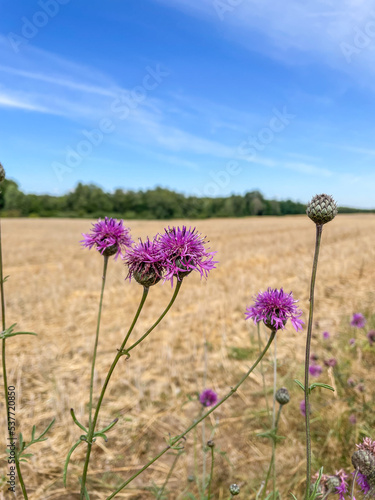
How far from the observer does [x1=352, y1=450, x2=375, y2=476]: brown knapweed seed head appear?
5.21ft

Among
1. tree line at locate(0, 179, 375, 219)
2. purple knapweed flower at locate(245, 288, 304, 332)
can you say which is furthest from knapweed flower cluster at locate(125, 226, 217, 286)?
tree line at locate(0, 179, 375, 219)

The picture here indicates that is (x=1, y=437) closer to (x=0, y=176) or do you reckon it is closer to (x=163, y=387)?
(x=163, y=387)

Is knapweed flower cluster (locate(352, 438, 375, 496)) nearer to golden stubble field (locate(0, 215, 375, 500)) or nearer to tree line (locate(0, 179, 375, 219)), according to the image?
golden stubble field (locate(0, 215, 375, 500))

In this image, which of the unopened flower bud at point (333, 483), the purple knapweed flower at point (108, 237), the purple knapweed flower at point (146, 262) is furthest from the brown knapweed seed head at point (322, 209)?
the unopened flower bud at point (333, 483)

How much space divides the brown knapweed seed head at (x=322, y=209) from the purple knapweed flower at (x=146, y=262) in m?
0.68

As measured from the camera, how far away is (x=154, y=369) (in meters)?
5.41

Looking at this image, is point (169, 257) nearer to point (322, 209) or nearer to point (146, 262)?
point (146, 262)

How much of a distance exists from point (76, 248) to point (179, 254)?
61.9 feet

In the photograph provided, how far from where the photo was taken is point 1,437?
380 cm

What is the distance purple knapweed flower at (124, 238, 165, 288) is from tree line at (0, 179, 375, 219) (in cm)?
6712

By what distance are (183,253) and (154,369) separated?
171 inches

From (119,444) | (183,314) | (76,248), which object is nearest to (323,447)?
(119,444)

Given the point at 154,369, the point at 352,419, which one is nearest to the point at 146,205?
the point at 154,369

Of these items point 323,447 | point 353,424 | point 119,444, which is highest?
point 353,424
